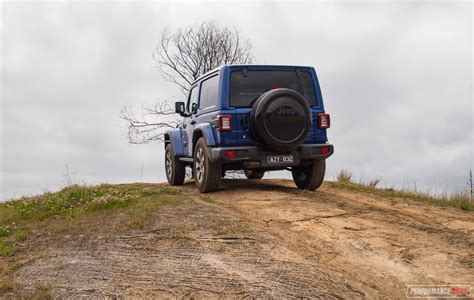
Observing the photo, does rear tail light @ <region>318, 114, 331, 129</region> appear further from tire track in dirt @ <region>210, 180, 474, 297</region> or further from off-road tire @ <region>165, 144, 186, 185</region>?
off-road tire @ <region>165, 144, 186, 185</region>

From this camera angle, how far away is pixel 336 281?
3883 mm

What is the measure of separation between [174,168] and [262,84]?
3.48 meters

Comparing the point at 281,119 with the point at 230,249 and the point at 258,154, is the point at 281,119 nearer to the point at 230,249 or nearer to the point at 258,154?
the point at 258,154

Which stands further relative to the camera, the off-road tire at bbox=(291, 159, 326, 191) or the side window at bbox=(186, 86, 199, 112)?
the side window at bbox=(186, 86, 199, 112)

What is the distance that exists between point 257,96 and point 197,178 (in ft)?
6.36

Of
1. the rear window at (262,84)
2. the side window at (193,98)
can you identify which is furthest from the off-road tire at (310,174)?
the side window at (193,98)

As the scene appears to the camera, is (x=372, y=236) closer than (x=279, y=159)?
Yes

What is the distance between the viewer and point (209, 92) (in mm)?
8570

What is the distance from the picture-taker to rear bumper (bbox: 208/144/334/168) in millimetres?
7453

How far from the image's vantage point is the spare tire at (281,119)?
24.1 feet

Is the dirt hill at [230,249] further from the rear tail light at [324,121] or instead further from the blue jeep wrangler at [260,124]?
the rear tail light at [324,121]

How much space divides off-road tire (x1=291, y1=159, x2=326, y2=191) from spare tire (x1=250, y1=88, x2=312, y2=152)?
0.95 meters

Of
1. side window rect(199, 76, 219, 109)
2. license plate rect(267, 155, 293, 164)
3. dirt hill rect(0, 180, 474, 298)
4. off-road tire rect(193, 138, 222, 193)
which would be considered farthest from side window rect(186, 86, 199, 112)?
dirt hill rect(0, 180, 474, 298)

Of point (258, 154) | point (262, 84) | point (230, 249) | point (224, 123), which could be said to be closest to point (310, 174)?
point (258, 154)
